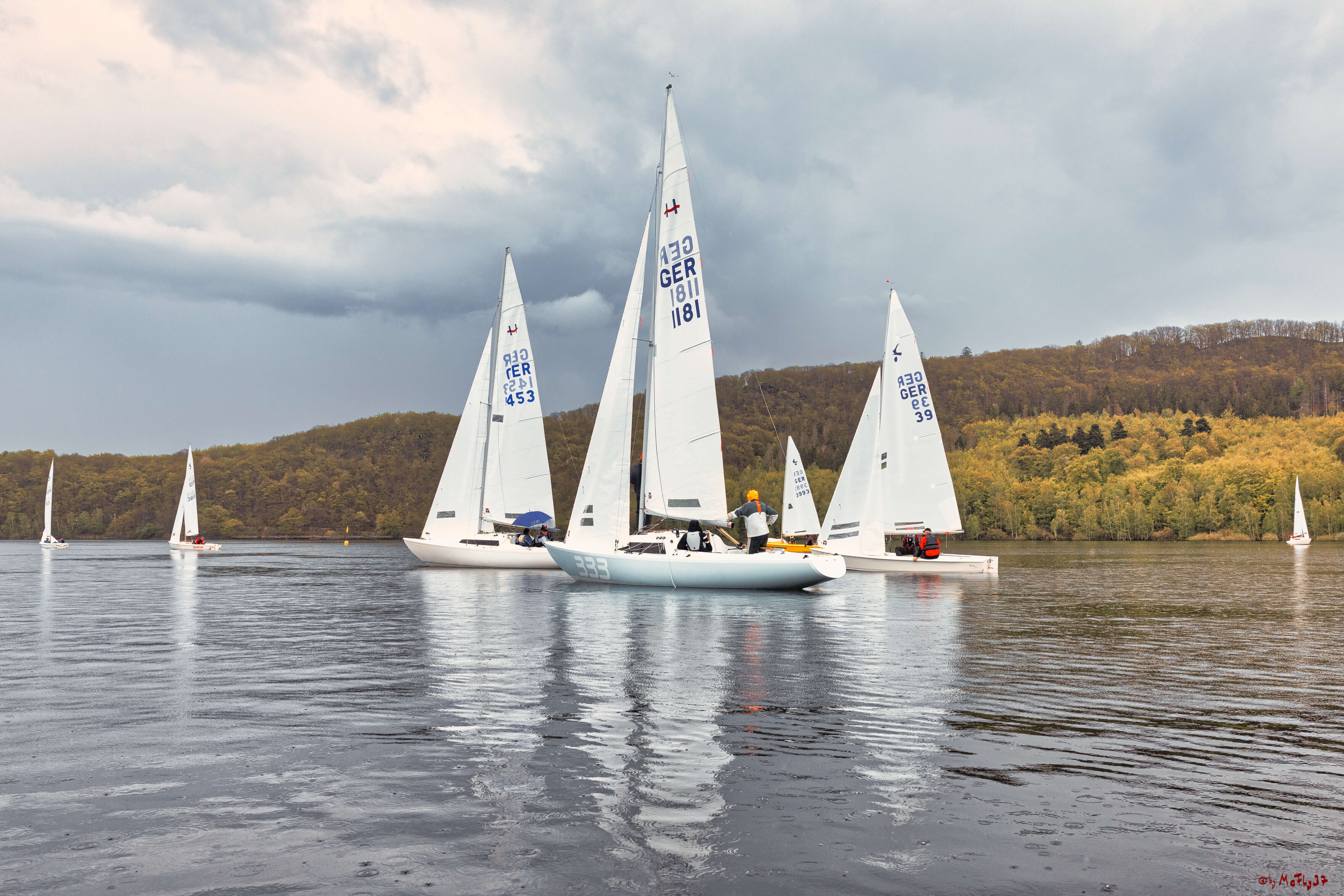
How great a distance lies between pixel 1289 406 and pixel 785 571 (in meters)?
189

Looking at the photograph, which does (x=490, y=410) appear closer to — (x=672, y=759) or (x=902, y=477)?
(x=902, y=477)

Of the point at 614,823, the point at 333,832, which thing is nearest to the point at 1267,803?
the point at 614,823

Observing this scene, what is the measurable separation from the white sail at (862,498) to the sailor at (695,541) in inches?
505

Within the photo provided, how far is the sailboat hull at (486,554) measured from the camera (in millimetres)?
43094

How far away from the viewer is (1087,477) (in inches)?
5743

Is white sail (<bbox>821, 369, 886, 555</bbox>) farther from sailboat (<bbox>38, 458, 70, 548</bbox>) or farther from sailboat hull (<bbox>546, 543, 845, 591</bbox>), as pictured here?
sailboat (<bbox>38, 458, 70, 548</bbox>)

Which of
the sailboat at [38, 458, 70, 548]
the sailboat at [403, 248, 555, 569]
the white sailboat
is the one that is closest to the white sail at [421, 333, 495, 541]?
the sailboat at [403, 248, 555, 569]

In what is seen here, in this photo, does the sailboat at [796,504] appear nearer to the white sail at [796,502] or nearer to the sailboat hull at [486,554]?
the white sail at [796,502]

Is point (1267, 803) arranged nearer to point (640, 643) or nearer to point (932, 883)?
point (932, 883)

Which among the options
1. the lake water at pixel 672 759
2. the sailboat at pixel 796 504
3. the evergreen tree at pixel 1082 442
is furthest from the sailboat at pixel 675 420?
the evergreen tree at pixel 1082 442

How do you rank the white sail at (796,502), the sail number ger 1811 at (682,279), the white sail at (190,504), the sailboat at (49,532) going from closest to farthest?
the sail number ger 1811 at (682,279)
the white sail at (796,502)
the white sail at (190,504)
the sailboat at (49,532)

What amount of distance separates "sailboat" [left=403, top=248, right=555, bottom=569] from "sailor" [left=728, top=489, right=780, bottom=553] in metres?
16.4

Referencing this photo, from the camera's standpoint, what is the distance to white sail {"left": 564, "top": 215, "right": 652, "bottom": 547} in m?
31.5

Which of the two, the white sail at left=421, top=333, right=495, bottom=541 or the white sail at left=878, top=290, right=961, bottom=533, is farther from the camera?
the white sail at left=421, top=333, right=495, bottom=541
